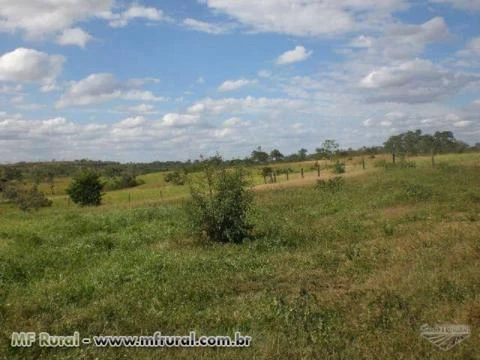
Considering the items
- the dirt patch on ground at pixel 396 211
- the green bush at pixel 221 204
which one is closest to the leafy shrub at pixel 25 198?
the green bush at pixel 221 204

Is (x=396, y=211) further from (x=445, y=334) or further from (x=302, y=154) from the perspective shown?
(x=302, y=154)

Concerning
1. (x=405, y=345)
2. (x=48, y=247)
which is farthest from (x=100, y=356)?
(x=48, y=247)

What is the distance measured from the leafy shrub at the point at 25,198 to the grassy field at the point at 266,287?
39423 millimetres

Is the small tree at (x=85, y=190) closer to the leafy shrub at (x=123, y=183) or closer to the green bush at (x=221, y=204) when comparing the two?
the leafy shrub at (x=123, y=183)

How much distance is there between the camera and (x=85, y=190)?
58.1 meters

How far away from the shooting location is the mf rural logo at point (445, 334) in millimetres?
6203

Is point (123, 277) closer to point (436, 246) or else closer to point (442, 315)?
point (442, 315)

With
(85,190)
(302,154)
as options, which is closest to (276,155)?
(302,154)

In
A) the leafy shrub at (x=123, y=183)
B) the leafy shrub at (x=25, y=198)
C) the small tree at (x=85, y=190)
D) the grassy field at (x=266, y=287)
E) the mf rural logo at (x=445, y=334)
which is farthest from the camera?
the leafy shrub at (x=123, y=183)

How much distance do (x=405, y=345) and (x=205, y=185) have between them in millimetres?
12006

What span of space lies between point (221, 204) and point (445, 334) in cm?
1067

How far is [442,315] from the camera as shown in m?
7.23

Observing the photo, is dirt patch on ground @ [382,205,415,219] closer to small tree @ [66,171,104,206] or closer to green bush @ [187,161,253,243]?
green bush @ [187,161,253,243]

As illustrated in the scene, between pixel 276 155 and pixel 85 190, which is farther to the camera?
pixel 276 155
